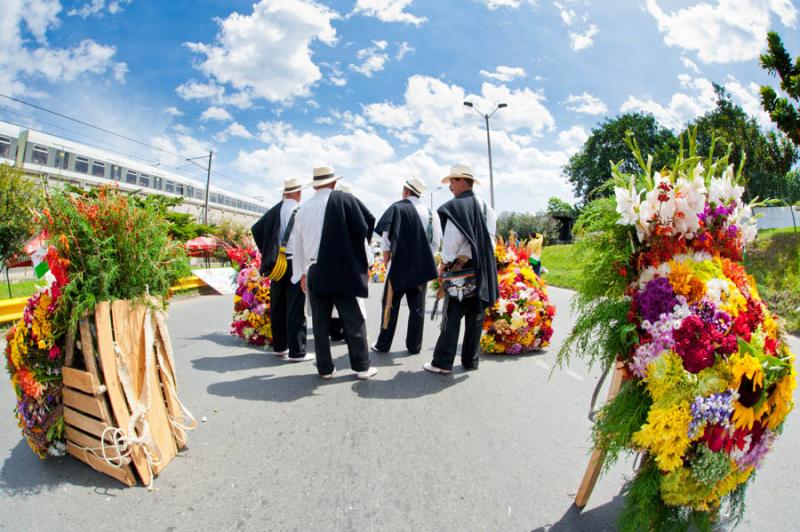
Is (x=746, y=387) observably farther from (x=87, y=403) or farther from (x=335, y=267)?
(x=335, y=267)

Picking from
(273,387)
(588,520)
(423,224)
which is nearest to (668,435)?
(588,520)

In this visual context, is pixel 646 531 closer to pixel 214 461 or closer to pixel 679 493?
pixel 679 493

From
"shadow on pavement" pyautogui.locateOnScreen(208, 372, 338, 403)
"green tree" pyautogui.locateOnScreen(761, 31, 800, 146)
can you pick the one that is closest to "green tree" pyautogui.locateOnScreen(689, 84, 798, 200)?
"green tree" pyautogui.locateOnScreen(761, 31, 800, 146)

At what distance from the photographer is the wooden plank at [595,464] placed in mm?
2250

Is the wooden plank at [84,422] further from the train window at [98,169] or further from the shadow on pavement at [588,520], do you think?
the train window at [98,169]

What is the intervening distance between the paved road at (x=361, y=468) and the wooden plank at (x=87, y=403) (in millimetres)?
446

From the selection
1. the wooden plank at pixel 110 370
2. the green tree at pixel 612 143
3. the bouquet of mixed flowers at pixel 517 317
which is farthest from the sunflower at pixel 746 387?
the green tree at pixel 612 143

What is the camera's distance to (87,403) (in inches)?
101

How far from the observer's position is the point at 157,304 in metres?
2.85

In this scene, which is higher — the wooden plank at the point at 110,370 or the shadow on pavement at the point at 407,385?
the wooden plank at the point at 110,370

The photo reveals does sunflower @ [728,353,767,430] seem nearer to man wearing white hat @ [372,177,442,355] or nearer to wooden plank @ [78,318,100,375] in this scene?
wooden plank @ [78,318,100,375]

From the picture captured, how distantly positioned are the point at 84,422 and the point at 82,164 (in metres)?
30.1

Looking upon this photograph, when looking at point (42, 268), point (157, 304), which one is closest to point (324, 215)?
point (157, 304)

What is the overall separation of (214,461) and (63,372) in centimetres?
104
